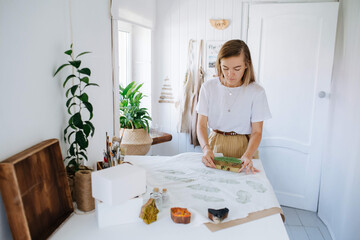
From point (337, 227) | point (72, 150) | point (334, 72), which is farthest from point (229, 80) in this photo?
point (337, 227)

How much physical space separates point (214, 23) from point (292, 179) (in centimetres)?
178

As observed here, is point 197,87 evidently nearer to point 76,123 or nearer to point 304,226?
point 304,226

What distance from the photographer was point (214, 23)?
3.02 metres

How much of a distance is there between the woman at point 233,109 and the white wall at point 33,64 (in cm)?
79

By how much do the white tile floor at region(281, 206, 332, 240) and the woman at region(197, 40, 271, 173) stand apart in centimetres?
111

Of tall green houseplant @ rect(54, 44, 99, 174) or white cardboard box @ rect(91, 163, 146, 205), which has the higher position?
tall green houseplant @ rect(54, 44, 99, 174)

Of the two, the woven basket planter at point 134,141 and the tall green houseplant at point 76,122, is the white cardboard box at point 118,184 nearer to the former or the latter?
the tall green houseplant at point 76,122

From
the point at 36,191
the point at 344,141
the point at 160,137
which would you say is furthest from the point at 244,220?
the point at 160,137

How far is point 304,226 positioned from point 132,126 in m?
1.80

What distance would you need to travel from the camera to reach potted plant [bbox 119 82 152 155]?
2646 mm

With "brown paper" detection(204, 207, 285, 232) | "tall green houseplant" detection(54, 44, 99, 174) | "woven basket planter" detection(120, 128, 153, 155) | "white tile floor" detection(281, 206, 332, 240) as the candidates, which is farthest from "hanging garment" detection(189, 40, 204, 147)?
"brown paper" detection(204, 207, 285, 232)

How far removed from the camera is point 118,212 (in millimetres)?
1011

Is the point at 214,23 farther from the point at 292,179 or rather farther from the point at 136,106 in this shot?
the point at 292,179

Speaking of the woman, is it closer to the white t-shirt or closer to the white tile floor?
the white t-shirt
